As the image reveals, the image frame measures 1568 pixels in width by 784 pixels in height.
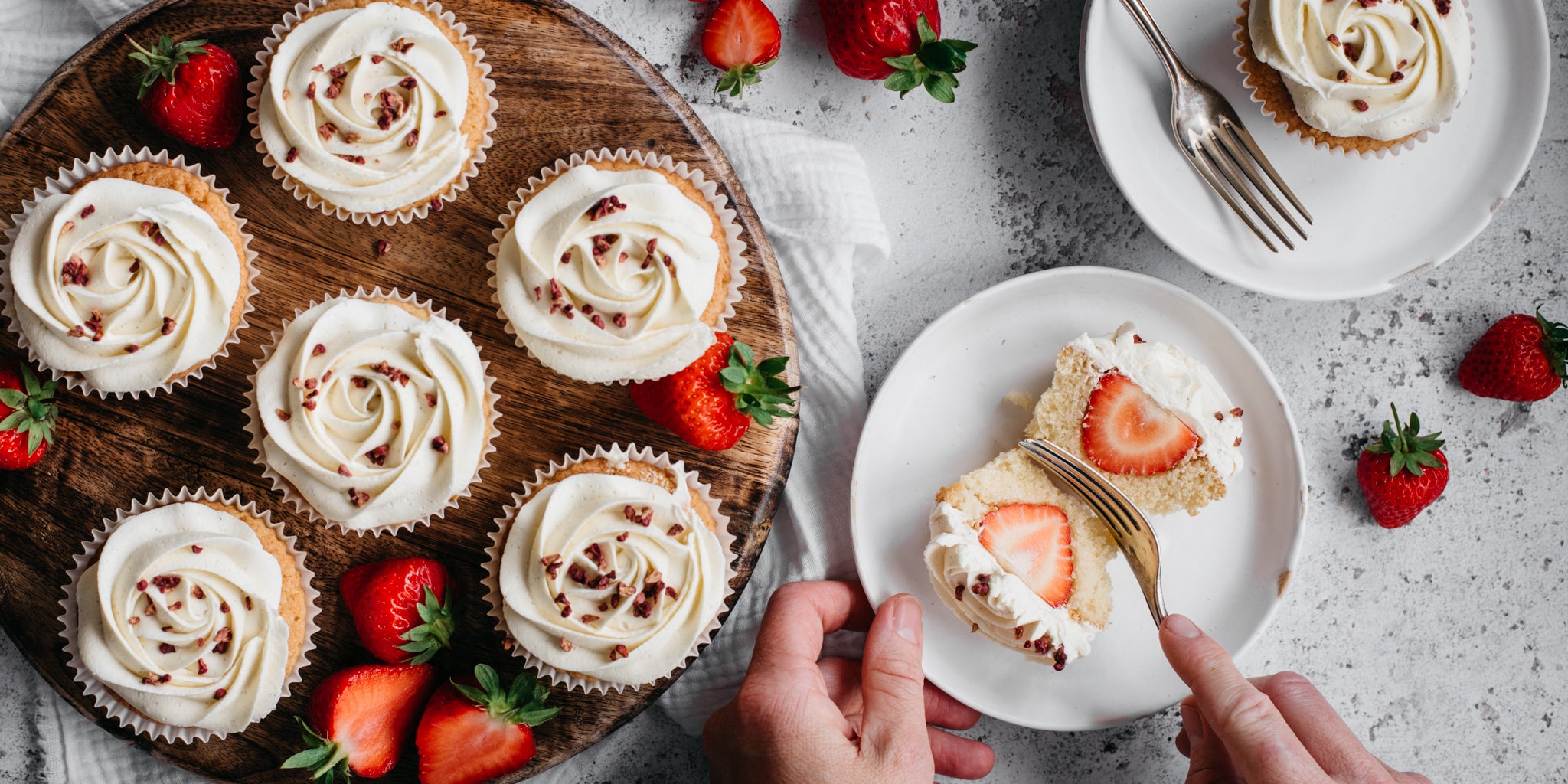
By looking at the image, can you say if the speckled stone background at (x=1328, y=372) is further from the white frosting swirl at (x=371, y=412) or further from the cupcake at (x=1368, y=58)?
the white frosting swirl at (x=371, y=412)

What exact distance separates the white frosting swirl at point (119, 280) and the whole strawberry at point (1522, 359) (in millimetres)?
4065

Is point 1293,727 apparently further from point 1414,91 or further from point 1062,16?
point 1062,16

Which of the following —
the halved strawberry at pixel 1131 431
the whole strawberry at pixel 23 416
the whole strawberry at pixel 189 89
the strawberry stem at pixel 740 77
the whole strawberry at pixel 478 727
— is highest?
the whole strawberry at pixel 189 89

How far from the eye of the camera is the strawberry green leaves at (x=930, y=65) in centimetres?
288

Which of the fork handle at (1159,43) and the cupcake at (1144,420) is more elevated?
the fork handle at (1159,43)

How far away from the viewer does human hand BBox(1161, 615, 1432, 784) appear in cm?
243

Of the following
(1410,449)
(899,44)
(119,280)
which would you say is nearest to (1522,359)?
(1410,449)

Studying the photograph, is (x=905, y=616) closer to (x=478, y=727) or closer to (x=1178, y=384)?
(x=1178, y=384)

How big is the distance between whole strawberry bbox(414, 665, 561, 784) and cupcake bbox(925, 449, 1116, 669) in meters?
1.27

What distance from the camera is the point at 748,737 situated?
2.44 metres

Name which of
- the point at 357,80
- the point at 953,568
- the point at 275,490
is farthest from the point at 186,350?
the point at 953,568

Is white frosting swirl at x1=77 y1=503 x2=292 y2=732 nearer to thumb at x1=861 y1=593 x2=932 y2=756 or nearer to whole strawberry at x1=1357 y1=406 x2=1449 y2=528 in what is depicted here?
thumb at x1=861 y1=593 x2=932 y2=756

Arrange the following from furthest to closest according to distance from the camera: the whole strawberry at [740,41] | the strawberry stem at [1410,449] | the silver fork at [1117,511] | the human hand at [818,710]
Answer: the strawberry stem at [1410,449], the whole strawberry at [740,41], the silver fork at [1117,511], the human hand at [818,710]

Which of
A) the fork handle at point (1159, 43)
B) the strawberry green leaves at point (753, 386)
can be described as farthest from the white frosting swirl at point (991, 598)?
the fork handle at point (1159, 43)
